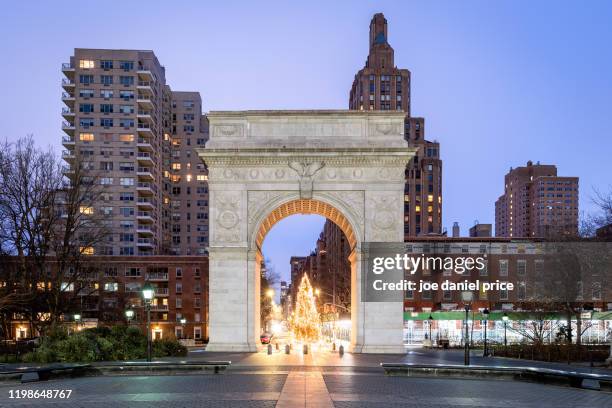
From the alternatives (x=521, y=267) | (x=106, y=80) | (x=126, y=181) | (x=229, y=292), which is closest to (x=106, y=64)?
(x=106, y=80)

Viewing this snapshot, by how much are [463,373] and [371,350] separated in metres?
16.7

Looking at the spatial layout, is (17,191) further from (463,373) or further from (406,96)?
(406,96)

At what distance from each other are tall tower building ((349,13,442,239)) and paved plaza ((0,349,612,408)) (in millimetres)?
103343

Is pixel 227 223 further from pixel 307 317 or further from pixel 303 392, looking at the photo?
pixel 303 392

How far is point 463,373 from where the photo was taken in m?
24.0

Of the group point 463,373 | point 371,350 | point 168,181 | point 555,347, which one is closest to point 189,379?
point 463,373

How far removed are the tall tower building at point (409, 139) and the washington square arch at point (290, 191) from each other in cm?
8499

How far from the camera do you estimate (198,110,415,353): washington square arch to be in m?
41.2

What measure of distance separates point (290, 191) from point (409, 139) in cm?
9602

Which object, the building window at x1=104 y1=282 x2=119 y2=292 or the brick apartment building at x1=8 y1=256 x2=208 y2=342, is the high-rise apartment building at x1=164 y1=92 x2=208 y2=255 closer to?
the brick apartment building at x1=8 y1=256 x2=208 y2=342

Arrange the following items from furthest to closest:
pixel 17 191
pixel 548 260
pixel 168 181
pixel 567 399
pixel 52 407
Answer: pixel 168 181 → pixel 548 260 → pixel 17 191 → pixel 567 399 → pixel 52 407

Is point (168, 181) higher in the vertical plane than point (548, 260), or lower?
higher

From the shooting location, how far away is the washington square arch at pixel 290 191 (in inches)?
1624

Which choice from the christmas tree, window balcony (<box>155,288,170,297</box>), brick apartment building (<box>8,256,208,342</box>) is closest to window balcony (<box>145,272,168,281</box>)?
brick apartment building (<box>8,256,208,342</box>)
